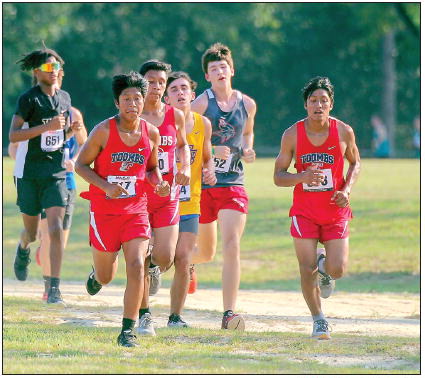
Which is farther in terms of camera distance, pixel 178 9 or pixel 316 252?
pixel 178 9

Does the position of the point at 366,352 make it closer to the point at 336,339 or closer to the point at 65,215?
the point at 336,339

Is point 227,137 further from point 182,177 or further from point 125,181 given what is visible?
point 125,181

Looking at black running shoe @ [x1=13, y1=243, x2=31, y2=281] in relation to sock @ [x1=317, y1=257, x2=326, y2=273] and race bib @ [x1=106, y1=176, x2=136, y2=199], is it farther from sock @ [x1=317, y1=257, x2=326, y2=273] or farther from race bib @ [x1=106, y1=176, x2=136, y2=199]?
race bib @ [x1=106, y1=176, x2=136, y2=199]

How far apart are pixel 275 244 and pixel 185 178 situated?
36.7 ft

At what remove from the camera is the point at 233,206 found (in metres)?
10.4

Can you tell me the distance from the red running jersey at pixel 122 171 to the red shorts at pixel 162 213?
685 millimetres

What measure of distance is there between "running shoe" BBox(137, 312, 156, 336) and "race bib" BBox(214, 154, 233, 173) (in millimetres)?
1757

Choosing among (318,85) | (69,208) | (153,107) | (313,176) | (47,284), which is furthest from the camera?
(69,208)

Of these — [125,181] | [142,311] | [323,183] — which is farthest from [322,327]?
[125,181]

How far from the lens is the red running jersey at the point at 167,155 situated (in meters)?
9.54

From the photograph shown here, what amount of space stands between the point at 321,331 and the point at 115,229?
71.9 inches

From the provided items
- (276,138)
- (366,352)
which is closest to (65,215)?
(366,352)

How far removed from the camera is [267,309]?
12242 mm

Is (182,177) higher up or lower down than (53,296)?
higher up
